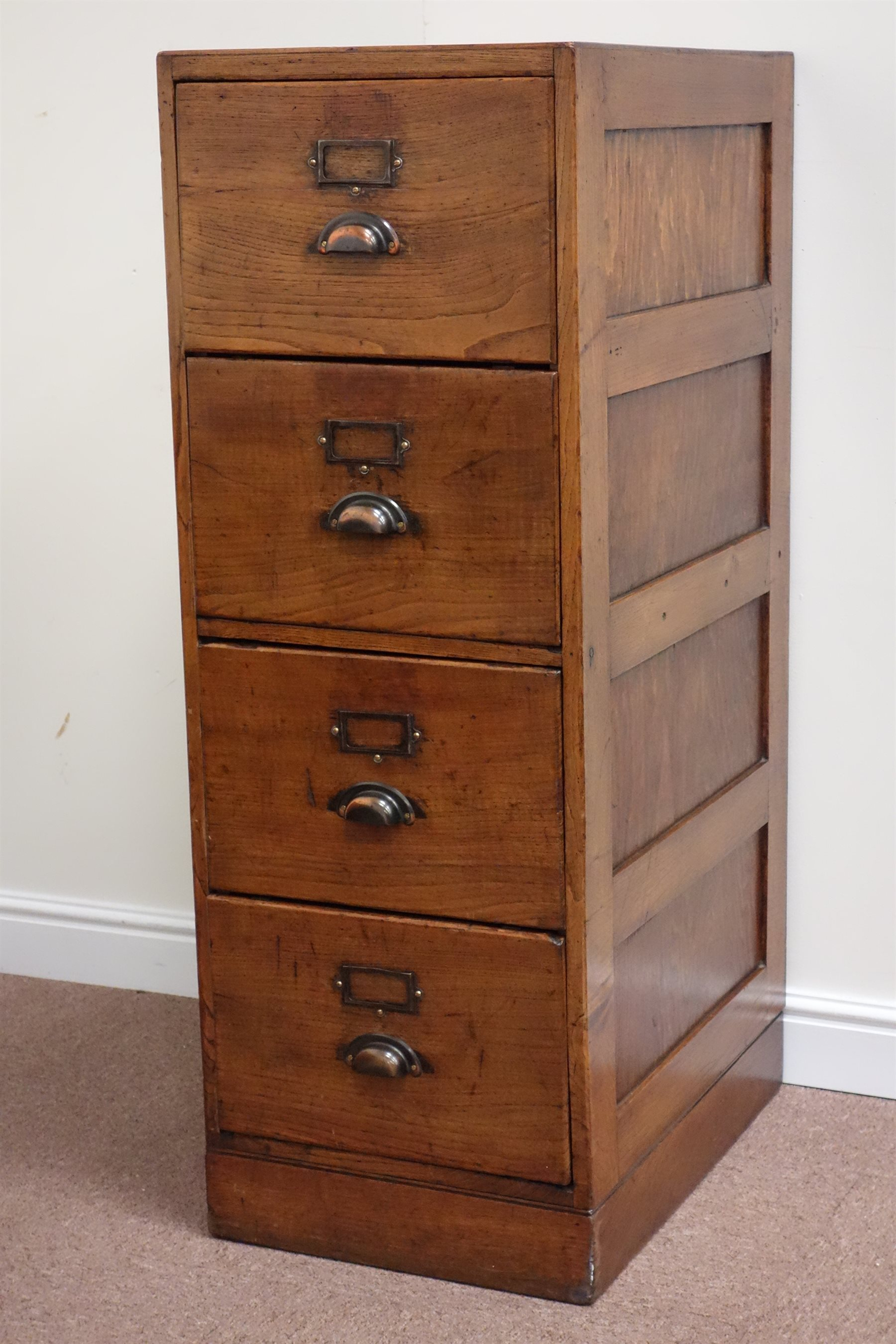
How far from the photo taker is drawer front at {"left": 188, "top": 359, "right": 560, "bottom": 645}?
1.45m

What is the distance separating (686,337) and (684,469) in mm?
128

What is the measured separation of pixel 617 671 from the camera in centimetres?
154

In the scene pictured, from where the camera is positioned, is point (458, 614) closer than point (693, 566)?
Yes

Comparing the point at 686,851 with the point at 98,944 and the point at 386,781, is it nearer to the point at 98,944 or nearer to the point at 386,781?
the point at 386,781

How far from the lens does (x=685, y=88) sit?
157 centimetres

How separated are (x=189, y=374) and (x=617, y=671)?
0.47m

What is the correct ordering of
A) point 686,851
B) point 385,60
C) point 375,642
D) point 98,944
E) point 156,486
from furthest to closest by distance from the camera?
point 98,944, point 156,486, point 686,851, point 375,642, point 385,60

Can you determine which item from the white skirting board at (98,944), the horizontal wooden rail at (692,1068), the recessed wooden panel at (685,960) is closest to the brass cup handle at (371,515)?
the recessed wooden panel at (685,960)

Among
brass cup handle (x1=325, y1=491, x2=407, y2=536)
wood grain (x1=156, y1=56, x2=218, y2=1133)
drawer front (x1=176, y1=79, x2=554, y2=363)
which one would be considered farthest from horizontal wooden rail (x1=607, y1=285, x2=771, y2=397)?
wood grain (x1=156, y1=56, x2=218, y2=1133)

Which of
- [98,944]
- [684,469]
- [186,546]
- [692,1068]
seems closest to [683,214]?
[684,469]

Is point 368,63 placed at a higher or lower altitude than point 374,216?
higher

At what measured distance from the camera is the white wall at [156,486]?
6.14 ft

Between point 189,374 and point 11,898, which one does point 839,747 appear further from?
point 11,898

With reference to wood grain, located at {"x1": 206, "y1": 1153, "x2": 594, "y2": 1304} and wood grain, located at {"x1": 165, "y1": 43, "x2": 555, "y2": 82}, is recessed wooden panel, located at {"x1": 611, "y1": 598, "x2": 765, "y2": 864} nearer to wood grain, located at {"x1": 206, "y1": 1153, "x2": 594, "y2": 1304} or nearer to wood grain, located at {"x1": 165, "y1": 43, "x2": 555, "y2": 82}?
wood grain, located at {"x1": 206, "y1": 1153, "x2": 594, "y2": 1304}
